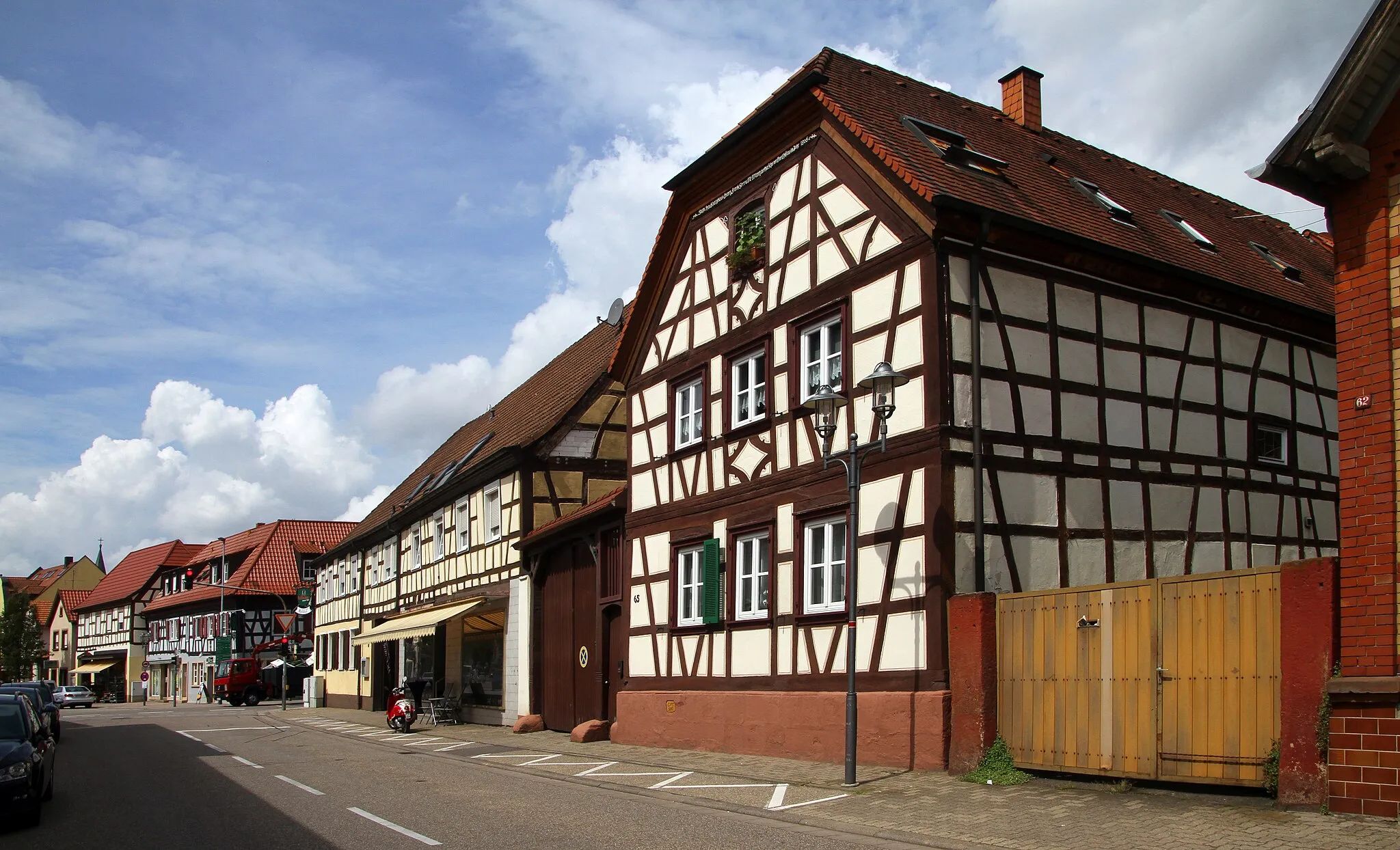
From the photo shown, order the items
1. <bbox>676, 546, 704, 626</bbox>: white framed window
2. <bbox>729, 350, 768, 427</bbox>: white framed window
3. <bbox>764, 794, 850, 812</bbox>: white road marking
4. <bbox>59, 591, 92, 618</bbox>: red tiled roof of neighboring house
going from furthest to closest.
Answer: <bbox>59, 591, 92, 618</bbox>: red tiled roof of neighboring house < <bbox>676, 546, 704, 626</bbox>: white framed window < <bbox>729, 350, 768, 427</bbox>: white framed window < <bbox>764, 794, 850, 812</bbox>: white road marking

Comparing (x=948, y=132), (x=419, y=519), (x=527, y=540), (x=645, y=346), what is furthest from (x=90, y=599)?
(x=948, y=132)

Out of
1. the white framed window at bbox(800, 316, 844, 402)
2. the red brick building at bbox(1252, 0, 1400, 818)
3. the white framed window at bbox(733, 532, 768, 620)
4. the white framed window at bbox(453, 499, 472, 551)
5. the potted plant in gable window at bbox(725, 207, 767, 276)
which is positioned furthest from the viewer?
the white framed window at bbox(453, 499, 472, 551)

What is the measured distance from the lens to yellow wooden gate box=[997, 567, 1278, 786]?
35.7ft

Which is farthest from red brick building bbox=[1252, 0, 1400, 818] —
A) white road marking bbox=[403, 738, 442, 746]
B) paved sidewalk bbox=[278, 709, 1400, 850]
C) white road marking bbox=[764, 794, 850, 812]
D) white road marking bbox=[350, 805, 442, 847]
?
white road marking bbox=[403, 738, 442, 746]

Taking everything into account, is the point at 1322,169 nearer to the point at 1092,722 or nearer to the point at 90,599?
the point at 1092,722

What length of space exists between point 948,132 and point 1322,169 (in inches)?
334

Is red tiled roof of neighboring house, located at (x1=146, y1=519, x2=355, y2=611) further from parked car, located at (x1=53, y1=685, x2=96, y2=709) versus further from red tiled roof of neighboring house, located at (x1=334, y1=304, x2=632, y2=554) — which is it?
red tiled roof of neighboring house, located at (x1=334, y1=304, x2=632, y2=554)

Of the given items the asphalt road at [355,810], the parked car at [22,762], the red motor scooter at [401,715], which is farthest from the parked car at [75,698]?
the parked car at [22,762]

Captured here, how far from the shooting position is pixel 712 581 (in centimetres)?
1891

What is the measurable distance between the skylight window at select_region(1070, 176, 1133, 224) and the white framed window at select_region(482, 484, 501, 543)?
52.0ft

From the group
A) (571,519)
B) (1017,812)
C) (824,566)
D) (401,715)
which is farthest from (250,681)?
(1017,812)

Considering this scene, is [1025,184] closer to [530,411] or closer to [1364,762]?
[1364,762]

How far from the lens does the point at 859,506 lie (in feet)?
52.8

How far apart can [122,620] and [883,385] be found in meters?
87.2
